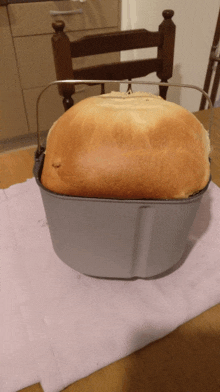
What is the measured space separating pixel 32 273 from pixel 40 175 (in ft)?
0.57

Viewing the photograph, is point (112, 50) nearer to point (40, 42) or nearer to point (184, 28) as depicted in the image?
point (40, 42)

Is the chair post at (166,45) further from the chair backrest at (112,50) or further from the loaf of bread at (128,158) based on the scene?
the loaf of bread at (128,158)

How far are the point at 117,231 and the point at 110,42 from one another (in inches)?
23.9

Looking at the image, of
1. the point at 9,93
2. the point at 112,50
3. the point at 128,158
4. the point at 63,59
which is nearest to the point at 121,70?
the point at 112,50

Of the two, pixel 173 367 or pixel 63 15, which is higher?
pixel 63 15

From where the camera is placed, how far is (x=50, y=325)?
1.21ft

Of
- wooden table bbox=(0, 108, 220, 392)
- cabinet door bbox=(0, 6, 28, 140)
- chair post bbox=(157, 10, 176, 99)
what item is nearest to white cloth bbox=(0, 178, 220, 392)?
wooden table bbox=(0, 108, 220, 392)

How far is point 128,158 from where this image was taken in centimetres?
29

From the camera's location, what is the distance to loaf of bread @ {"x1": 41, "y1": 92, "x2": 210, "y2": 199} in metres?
0.30

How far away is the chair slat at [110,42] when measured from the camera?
725 mm

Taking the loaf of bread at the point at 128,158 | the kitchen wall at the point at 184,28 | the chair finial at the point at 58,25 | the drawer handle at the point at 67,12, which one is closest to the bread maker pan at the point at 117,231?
the loaf of bread at the point at 128,158

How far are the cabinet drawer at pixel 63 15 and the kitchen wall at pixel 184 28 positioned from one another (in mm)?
104

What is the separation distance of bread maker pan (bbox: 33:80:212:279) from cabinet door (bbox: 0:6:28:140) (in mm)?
1194

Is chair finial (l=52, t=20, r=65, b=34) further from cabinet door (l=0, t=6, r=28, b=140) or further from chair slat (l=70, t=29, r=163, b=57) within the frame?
cabinet door (l=0, t=6, r=28, b=140)
